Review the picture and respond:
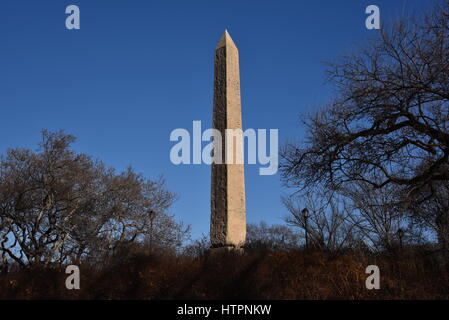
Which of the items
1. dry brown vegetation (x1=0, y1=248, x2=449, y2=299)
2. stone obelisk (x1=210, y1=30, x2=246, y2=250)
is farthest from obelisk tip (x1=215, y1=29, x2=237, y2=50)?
dry brown vegetation (x1=0, y1=248, x2=449, y2=299)

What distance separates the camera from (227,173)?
36.7 ft

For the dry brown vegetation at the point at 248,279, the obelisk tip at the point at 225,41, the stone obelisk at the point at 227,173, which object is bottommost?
the dry brown vegetation at the point at 248,279

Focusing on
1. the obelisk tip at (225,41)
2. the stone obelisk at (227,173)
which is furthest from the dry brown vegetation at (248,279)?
the obelisk tip at (225,41)

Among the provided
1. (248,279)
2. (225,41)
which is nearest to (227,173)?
(248,279)

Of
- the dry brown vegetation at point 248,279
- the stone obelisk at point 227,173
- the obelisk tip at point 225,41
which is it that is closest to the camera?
the dry brown vegetation at point 248,279

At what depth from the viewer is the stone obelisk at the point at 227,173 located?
1096 centimetres

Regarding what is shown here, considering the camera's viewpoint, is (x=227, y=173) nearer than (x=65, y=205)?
Yes

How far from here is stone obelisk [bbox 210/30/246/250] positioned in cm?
1096

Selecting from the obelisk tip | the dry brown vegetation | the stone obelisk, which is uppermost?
the obelisk tip

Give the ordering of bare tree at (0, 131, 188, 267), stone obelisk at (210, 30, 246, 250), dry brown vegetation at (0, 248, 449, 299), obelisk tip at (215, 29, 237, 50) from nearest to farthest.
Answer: dry brown vegetation at (0, 248, 449, 299)
stone obelisk at (210, 30, 246, 250)
obelisk tip at (215, 29, 237, 50)
bare tree at (0, 131, 188, 267)

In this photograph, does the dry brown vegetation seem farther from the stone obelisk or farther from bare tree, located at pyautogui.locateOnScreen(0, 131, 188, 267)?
bare tree, located at pyautogui.locateOnScreen(0, 131, 188, 267)

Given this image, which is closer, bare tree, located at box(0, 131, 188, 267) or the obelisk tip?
the obelisk tip

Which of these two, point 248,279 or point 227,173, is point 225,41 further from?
point 248,279

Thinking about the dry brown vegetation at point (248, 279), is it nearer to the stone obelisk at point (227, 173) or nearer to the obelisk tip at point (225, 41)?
the stone obelisk at point (227, 173)
